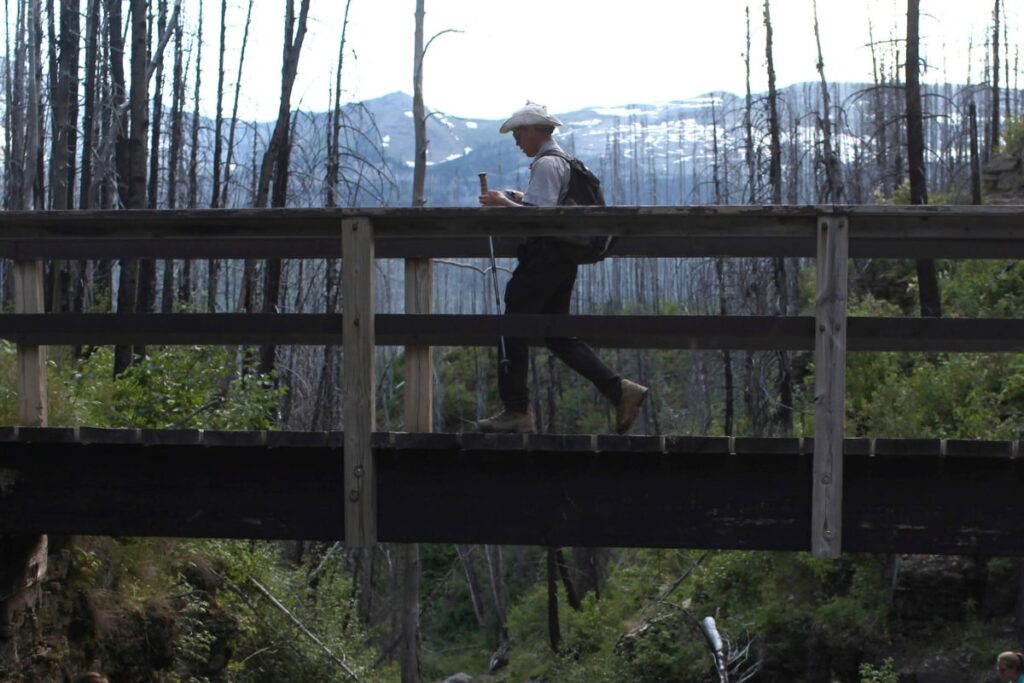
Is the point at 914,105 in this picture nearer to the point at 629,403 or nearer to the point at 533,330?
the point at 629,403

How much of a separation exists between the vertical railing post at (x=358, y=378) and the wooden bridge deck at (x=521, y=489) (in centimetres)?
10

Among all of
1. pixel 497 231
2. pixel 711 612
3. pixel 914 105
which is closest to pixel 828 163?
pixel 914 105

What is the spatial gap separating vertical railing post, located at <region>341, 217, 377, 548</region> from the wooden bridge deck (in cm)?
10

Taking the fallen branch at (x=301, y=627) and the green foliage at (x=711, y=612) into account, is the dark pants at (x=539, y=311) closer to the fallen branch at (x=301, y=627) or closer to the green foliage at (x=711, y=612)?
the fallen branch at (x=301, y=627)

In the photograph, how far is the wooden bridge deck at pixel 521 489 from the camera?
515cm

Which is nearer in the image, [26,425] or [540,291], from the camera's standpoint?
[26,425]

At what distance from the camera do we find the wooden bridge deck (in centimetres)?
515

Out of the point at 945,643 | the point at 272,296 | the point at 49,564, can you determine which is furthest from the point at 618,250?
the point at 272,296

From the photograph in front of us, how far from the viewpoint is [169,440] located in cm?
537

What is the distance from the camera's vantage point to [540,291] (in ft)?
18.8

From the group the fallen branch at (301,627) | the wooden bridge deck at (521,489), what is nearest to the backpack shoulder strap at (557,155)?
the wooden bridge deck at (521,489)

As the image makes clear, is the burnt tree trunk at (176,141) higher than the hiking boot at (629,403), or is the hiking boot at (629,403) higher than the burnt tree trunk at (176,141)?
the burnt tree trunk at (176,141)

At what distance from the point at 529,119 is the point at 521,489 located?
1816 millimetres

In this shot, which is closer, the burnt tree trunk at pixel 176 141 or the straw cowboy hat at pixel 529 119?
the straw cowboy hat at pixel 529 119
